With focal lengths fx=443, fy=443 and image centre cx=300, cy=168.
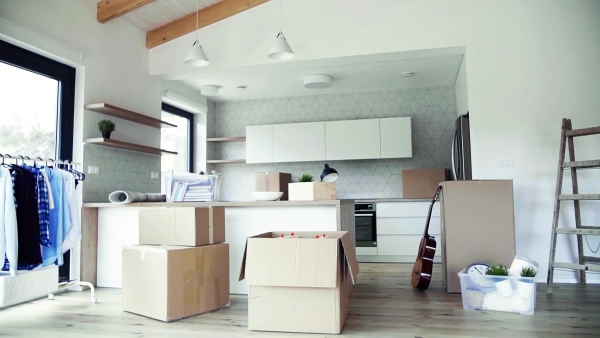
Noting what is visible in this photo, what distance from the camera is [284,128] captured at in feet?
20.6

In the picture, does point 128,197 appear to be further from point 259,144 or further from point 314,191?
point 259,144

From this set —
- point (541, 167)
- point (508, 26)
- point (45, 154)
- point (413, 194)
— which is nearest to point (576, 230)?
point (541, 167)

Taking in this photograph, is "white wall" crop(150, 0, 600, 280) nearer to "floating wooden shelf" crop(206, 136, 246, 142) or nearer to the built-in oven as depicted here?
the built-in oven

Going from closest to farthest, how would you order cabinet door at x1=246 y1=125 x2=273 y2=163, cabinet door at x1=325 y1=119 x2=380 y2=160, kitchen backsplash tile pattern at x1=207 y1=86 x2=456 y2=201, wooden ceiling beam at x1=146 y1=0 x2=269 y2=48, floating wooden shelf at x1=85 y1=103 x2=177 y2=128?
1. floating wooden shelf at x1=85 y1=103 x2=177 y2=128
2. wooden ceiling beam at x1=146 y1=0 x2=269 y2=48
3. cabinet door at x1=325 y1=119 x2=380 y2=160
4. kitchen backsplash tile pattern at x1=207 y1=86 x2=456 y2=201
5. cabinet door at x1=246 y1=125 x2=273 y2=163

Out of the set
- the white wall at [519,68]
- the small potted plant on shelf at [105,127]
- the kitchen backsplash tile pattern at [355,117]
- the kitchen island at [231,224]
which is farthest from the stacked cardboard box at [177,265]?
the kitchen backsplash tile pattern at [355,117]

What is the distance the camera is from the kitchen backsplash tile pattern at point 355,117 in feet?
19.9

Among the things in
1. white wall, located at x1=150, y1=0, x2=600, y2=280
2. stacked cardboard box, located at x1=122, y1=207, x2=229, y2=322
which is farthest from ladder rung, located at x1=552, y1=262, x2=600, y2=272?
stacked cardboard box, located at x1=122, y1=207, x2=229, y2=322

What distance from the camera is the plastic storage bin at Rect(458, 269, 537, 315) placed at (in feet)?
9.36

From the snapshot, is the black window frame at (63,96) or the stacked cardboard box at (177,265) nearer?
the stacked cardboard box at (177,265)

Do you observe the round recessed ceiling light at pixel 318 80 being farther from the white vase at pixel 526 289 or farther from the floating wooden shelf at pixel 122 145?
the white vase at pixel 526 289

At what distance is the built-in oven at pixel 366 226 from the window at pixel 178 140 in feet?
8.44

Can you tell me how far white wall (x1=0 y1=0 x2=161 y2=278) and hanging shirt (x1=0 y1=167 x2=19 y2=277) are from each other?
3.43ft

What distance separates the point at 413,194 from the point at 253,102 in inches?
110

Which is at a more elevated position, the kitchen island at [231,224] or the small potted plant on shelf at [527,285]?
the kitchen island at [231,224]
